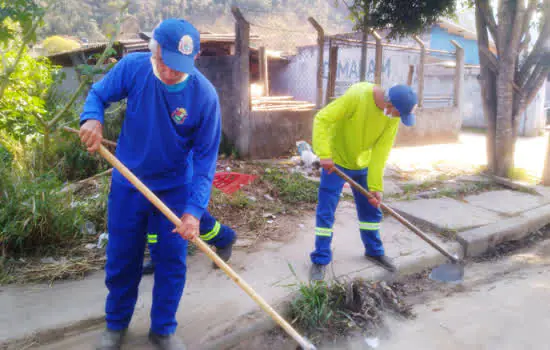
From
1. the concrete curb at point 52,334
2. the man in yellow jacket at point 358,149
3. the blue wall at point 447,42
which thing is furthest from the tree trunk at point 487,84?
the blue wall at point 447,42

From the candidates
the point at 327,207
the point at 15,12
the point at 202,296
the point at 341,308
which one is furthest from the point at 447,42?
the point at 15,12

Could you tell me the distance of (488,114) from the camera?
6629 millimetres

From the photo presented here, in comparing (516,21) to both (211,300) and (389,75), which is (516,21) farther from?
(389,75)

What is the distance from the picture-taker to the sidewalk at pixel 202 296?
2.54 metres

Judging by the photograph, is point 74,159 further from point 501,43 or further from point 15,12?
point 501,43

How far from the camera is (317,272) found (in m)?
3.37

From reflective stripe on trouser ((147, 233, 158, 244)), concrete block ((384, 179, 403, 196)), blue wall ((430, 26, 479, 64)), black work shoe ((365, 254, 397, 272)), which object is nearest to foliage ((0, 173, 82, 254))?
reflective stripe on trouser ((147, 233, 158, 244))

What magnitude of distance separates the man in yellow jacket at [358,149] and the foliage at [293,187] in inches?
60.9

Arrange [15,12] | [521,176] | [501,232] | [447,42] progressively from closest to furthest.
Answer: [15,12] < [501,232] < [521,176] < [447,42]

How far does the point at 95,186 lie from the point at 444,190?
15.1 ft

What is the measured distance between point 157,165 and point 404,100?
6.05ft

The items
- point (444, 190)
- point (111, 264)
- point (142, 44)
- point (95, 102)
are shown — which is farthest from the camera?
point (142, 44)

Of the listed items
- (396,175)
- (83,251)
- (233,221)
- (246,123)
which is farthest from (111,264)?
(396,175)

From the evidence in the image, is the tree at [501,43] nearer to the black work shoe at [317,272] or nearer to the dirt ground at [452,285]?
the dirt ground at [452,285]
